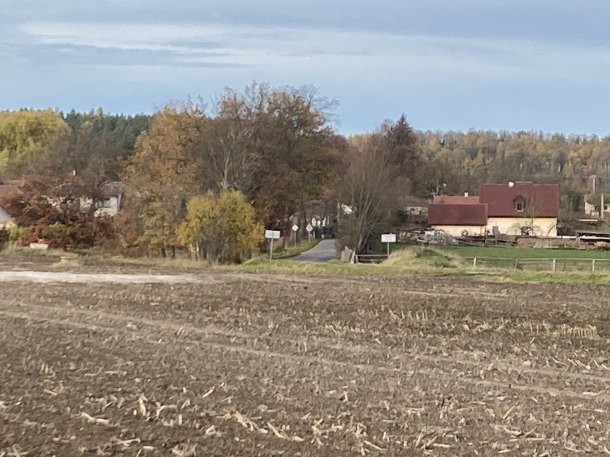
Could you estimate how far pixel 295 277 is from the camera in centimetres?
3506

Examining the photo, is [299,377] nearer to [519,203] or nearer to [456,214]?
[456,214]

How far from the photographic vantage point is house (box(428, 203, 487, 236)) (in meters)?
85.4

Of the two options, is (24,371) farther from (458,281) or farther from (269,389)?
(458,281)

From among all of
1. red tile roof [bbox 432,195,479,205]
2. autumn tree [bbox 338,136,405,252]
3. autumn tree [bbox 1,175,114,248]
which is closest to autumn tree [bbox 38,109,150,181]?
autumn tree [bbox 1,175,114,248]

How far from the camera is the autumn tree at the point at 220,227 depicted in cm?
4241

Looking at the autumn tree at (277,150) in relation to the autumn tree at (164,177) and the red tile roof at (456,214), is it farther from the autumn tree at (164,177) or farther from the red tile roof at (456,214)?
the red tile roof at (456,214)

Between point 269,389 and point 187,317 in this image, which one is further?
point 187,317

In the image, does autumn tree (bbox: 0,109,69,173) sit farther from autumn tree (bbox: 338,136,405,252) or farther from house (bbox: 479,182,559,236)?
autumn tree (bbox: 338,136,405,252)

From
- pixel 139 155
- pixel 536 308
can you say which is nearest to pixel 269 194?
pixel 139 155

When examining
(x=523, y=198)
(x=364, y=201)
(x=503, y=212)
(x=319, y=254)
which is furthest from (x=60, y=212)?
(x=523, y=198)

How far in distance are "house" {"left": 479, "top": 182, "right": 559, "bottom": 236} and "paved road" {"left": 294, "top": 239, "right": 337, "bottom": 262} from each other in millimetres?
26686

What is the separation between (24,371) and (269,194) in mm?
37501

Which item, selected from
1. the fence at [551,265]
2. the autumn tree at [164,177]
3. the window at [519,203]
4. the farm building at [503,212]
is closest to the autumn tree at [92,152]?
the autumn tree at [164,177]

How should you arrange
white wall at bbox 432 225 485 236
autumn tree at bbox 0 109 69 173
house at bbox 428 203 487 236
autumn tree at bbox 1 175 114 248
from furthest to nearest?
autumn tree at bbox 0 109 69 173
house at bbox 428 203 487 236
white wall at bbox 432 225 485 236
autumn tree at bbox 1 175 114 248
